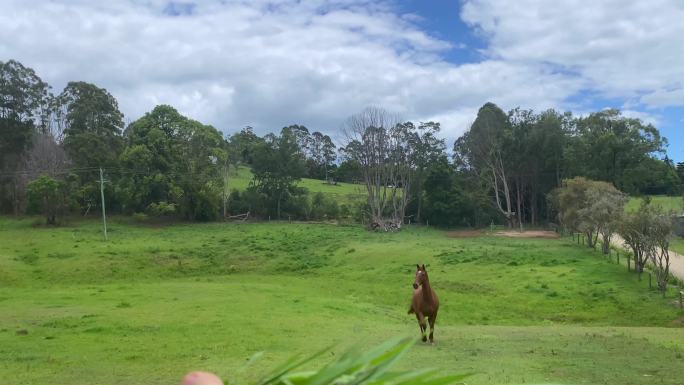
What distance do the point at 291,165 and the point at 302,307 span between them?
37811mm

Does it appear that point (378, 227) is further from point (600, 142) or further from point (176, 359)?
point (176, 359)

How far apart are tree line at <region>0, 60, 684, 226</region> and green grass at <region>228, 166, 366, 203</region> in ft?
8.58

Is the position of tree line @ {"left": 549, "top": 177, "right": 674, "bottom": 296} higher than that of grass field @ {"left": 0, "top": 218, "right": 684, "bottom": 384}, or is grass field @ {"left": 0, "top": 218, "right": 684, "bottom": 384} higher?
tree line @ {"left": 549, "top": 177, "right": 674, "bottom": 296}

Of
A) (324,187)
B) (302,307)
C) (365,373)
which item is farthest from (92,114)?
(365,373)

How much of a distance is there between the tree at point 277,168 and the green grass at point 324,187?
127 inches

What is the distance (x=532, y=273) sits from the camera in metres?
23.8

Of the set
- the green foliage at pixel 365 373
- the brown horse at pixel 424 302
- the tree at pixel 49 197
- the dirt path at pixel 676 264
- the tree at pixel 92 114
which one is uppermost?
the tree at pixel 92 114

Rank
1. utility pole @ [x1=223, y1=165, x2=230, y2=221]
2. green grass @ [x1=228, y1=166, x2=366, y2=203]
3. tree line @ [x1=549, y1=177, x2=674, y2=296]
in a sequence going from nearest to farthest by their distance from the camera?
tree line @ [x1=549, y1=177, x2=674, y2=296] < utility pole @ [x1=223, y1=165, x2=230, y2=221] < green grass @ [x1=228, y1=166, x2=366, y2=203]

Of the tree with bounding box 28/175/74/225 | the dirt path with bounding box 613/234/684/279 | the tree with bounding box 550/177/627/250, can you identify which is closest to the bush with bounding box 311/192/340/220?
the tree with bounding box 28/175/74/225

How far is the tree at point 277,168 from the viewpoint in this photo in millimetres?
52906

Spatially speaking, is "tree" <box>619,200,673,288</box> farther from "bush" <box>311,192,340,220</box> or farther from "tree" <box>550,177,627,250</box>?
"bush" <box>311,192,340,220</box>

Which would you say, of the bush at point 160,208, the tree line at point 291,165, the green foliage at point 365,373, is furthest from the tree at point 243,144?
the green foliage at point 365,373

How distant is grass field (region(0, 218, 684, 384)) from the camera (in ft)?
31.9

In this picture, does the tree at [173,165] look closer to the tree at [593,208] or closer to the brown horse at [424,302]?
the tree at [593,208]
